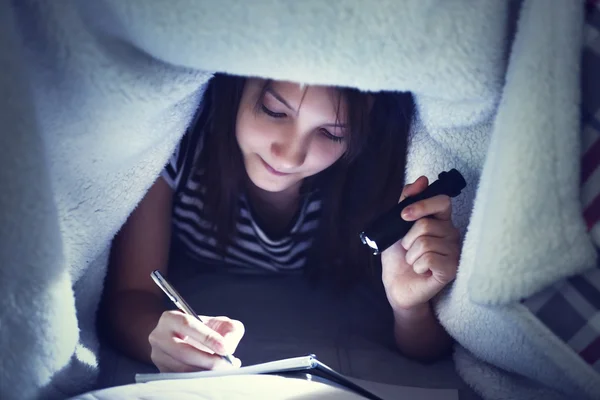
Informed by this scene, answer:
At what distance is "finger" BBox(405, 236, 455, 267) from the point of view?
2.05ft

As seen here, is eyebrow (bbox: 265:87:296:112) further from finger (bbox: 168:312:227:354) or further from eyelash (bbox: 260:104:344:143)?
finger (bbox: 168:312:227:354)

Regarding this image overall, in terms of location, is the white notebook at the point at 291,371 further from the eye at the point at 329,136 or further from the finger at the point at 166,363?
the eye at the point at 329,136

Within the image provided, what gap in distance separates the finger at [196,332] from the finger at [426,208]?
21cm

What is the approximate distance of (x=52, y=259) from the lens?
1.56 feet

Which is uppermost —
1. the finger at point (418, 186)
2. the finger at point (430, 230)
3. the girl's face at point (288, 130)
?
the girl's face at point (288, 130)

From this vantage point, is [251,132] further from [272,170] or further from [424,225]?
[424,225]

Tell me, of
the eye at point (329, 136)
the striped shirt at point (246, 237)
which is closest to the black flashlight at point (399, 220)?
the eye at point (329, 136)

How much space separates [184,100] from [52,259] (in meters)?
0.19

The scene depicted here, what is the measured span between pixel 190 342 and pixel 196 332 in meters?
0.01

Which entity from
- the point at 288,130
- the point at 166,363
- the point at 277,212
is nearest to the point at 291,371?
the point at 166,363

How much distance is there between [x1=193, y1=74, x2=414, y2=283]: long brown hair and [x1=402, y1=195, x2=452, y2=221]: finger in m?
0.10

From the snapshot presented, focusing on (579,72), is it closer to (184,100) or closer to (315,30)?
(315,30)

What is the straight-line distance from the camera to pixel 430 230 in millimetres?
626

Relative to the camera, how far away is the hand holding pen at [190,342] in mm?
580
